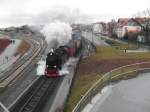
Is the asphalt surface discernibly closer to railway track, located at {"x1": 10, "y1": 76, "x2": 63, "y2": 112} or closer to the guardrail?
railway track, located at {"x1": 10, "y1": 76, "x2": 63, "y2": 112}

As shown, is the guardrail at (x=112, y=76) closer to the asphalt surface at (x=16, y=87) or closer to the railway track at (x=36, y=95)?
the railway track at (x=36, y=95)

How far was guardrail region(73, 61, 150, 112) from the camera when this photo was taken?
2150cm

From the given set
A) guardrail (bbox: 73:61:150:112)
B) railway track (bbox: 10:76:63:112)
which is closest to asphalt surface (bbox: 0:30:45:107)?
railway track (bbox: 10:76:63:112)

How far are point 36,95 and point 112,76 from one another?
6404 mm

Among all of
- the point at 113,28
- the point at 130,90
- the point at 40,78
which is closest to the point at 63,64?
the point at 40,78

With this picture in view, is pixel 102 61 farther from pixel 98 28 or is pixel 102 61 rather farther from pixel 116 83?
pixel 98 28

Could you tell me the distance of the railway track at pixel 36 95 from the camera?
26569mm

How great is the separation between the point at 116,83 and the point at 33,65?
81.3 ft

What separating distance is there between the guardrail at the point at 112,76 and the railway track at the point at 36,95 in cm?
464

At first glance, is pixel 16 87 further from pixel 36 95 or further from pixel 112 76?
pixel 112 76

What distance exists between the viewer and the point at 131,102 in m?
23.9

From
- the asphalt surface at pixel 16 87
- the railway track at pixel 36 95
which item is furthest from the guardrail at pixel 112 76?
the asphalt surface at pixel 16 87

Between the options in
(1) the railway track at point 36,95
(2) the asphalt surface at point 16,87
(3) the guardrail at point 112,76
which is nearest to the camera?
(3) the guardrail at point 112,76

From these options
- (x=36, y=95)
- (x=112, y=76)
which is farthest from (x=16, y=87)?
(x=112, y=76)
